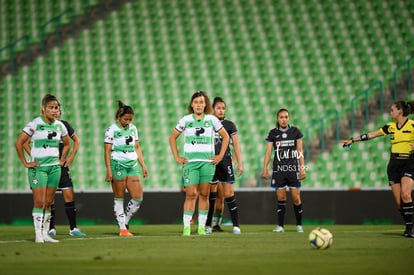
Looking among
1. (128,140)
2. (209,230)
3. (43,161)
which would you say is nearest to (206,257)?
(43,161)

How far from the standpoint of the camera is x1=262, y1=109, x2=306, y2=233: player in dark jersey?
513 inches

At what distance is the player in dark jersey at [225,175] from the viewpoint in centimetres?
1253

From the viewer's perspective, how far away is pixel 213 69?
21.2 m

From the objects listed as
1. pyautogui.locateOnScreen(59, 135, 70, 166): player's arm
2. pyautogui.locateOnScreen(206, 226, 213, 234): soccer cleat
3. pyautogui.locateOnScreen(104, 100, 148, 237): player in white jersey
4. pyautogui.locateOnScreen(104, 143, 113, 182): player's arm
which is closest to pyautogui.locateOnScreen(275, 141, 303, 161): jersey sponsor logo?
pyautogui.locateOnScreen(206, 226, 213, 234): soccer cleat

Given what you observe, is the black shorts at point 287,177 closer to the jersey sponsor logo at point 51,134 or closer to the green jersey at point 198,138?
the green jersey at point 198,138

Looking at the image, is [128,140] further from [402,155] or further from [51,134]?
[402,155]

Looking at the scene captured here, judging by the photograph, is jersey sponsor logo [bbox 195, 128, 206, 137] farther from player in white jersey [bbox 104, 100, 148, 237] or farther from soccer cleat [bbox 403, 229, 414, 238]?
soccer cleat [bbox 403, 229, 414, 238]

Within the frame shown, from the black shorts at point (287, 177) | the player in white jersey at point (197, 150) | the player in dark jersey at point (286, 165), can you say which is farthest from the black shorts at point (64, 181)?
the black shorts at point (287, 177)

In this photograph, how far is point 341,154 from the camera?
18641 millimetres

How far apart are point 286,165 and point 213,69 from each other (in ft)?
28.0

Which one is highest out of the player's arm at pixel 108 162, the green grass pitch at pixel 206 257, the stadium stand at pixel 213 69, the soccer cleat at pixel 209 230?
the stadium stand at pixel 213 69

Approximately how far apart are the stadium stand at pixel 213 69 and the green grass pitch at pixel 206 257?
9.21 metres

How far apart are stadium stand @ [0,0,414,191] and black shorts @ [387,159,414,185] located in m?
7.02

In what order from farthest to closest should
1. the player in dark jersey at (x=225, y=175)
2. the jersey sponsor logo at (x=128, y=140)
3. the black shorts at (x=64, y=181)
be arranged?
the player in dark jersey at (x=225, y=175)
the black shorts at (x=64, y=181)
the jersey sponsor logo at (x=128, y=140)
